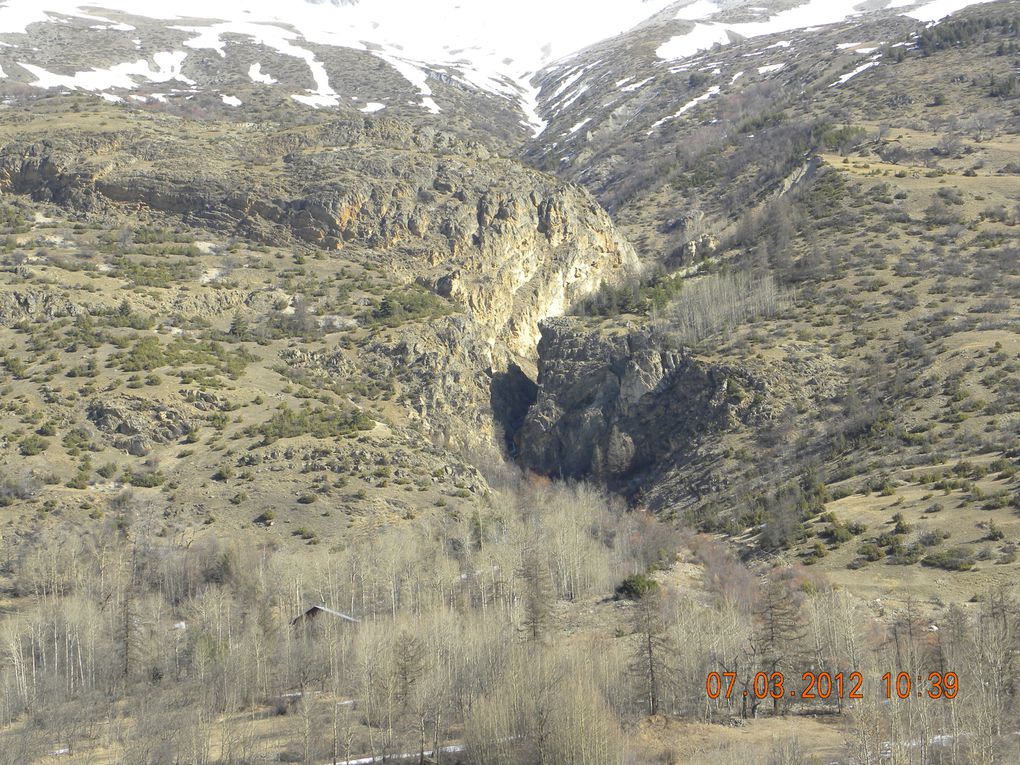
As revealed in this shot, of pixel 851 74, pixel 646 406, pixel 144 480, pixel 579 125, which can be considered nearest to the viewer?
pixel 144 480

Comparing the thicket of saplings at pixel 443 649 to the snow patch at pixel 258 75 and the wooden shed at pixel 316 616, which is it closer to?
the wooden shed at pixel 316 616

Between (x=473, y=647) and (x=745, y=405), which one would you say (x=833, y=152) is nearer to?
(x=745, y=405)

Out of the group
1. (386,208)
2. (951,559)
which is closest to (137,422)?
(386,208)

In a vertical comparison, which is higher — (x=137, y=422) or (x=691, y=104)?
(x=691, y=104)

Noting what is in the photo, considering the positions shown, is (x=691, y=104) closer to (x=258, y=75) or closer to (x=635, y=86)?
(x=635, y=86)

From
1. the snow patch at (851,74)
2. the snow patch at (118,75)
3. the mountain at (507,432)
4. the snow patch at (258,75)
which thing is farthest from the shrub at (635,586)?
the snow patch at (258,75)

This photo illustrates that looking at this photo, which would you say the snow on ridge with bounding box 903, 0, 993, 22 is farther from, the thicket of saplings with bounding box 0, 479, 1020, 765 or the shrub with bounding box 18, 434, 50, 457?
the shrub with bounding box 18, 434, 50, 457

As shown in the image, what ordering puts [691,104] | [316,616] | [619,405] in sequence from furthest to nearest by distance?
[691,104] → [619,405] → [316,616]

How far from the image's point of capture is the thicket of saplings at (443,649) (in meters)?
29.0

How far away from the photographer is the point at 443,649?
1447 inches

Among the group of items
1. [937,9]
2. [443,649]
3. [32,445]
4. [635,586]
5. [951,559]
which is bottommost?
[443,649]

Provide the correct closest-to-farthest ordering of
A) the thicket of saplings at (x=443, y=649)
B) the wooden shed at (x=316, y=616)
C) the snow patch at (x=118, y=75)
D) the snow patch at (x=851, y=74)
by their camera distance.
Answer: the thicket of saplings at (x=443, y=649) → the wooden shed at (x=316, y=616) → the snow patch at (x=851, y=74) → the snow patch at (x=118, y=75)

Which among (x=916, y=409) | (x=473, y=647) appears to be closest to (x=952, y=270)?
(x=916, y=409)

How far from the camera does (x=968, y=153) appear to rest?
3797 inches
